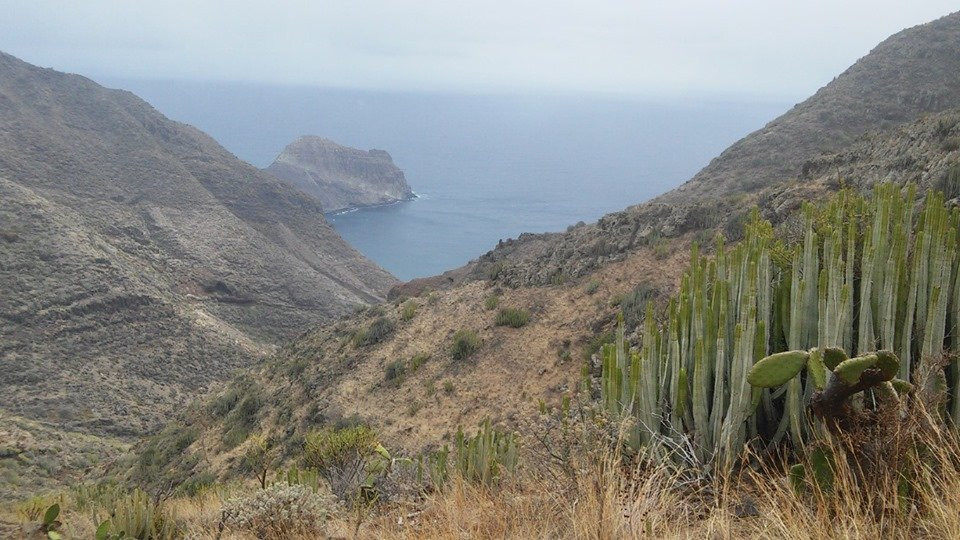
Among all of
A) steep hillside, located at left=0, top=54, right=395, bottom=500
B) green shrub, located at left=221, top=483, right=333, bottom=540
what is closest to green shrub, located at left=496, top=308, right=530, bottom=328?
green shrub, located at left=221, top=483, right=333, bottom=540

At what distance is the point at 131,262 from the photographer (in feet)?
108

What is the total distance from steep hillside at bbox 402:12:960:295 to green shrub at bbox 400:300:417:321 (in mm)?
2723

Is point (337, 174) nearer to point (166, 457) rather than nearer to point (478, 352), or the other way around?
point (166, 457)

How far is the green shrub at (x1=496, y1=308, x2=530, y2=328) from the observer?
602 inches

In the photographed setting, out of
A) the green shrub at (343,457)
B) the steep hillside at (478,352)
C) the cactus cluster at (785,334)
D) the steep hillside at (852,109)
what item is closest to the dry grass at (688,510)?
the cactus cluster at (785,334)

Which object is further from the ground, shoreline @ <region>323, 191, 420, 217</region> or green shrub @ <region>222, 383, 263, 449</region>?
green shrub @ <region>222, 383, 263, 449</region>

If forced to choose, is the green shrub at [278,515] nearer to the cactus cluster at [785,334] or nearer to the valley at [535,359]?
the valley at [535,359]

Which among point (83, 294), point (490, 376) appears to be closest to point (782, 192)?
point (490, 376)

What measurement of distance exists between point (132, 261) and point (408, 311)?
2210 cm

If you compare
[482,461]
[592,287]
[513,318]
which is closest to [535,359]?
[513,318]

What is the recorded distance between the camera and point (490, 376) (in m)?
13.4

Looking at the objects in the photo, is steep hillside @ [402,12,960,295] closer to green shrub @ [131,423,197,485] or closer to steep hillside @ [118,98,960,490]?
steep hillside @ [118,98,960,490]

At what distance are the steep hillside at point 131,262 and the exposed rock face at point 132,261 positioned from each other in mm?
91

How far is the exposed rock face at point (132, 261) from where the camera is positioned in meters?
23.5
